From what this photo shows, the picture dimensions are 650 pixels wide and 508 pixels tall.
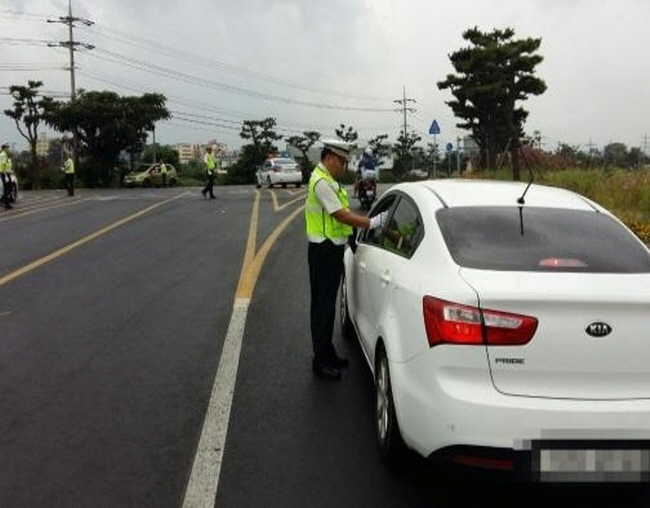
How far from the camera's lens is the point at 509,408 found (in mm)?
3611

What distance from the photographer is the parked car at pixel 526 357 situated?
357 centimetres

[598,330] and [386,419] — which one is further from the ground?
[598,330]

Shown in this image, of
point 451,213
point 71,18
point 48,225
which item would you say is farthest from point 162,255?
point 71,18

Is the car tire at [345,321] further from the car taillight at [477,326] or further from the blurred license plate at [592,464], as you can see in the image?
the blurred license plate at [592,464]

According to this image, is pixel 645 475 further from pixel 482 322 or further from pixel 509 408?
pixel 482 322

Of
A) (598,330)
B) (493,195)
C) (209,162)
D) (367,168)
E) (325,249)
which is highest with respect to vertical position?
(209,162)

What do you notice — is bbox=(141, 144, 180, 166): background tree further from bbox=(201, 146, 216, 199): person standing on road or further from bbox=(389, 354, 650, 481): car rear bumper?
bbox=(389, 354, 650, 481): car rear bumper

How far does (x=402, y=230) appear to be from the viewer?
5.19m

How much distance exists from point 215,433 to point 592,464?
2329mm

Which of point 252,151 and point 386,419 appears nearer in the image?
point 386,419

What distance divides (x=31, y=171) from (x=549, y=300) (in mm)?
52568

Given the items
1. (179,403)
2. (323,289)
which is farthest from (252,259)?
(179,403)

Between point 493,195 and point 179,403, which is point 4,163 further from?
point 493,195

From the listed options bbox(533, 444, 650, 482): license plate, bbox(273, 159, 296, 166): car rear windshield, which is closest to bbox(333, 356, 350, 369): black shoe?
bbox(533, 444, 650, 482): license plate
